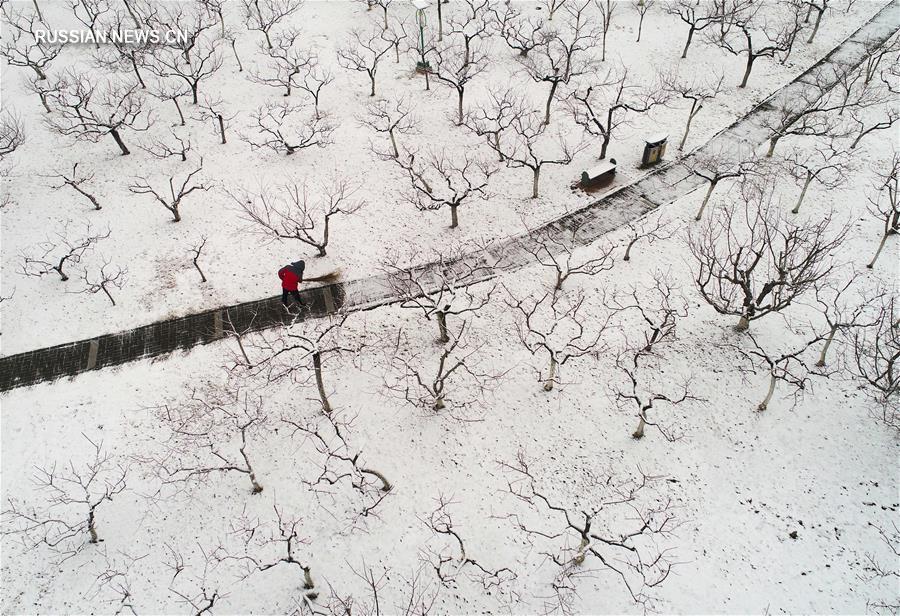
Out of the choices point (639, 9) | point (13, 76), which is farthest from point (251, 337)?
point (639, 9)

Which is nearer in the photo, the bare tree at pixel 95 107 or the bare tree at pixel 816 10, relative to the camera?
the bare tree at pixel 95 107

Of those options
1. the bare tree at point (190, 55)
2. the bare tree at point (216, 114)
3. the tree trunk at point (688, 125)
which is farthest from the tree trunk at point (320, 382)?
the tree trunk at point (688, 125)

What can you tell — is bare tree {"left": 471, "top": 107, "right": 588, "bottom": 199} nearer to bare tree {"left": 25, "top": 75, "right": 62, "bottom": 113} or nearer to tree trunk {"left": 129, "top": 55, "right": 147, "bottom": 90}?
tree trunk {"left": 129, "top": 55, "right": 147, "bottom": 90}

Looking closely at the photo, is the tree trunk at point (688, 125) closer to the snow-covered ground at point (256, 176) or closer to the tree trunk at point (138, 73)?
the snow-covered ground at point (256, 176)

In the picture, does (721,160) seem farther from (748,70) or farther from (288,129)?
(288,129)

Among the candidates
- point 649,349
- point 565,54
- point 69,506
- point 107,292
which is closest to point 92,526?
point 69,506

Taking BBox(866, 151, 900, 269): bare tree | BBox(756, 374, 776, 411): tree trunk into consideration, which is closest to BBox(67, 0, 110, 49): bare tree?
BBox(756, 374, 776, 411): tree trunk
